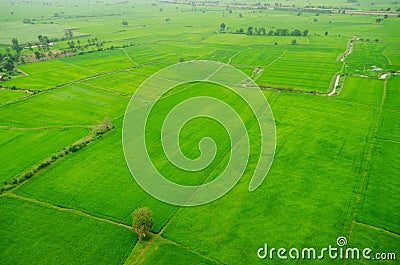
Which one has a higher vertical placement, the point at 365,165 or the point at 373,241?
the point at 365,165

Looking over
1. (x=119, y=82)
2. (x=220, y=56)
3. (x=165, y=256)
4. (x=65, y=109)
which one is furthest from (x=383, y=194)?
(x=220, y=56)

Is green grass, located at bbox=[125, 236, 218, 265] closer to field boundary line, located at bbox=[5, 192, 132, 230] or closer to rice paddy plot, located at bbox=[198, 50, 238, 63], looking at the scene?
field boundary line, located at bbox=[5, 192, 132, 230]

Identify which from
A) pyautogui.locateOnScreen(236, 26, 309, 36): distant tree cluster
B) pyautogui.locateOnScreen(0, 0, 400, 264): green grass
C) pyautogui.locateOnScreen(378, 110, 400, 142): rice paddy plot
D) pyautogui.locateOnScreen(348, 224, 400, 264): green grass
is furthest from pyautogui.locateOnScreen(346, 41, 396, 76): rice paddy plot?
pyautogui.locateOnScreen(348, 224, 400, 264): green grass

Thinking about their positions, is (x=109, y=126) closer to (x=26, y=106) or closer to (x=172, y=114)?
(x=172, y=114)

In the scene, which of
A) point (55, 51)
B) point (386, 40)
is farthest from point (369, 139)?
point (55, 51)

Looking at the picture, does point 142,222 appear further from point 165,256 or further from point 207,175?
point 207,175
